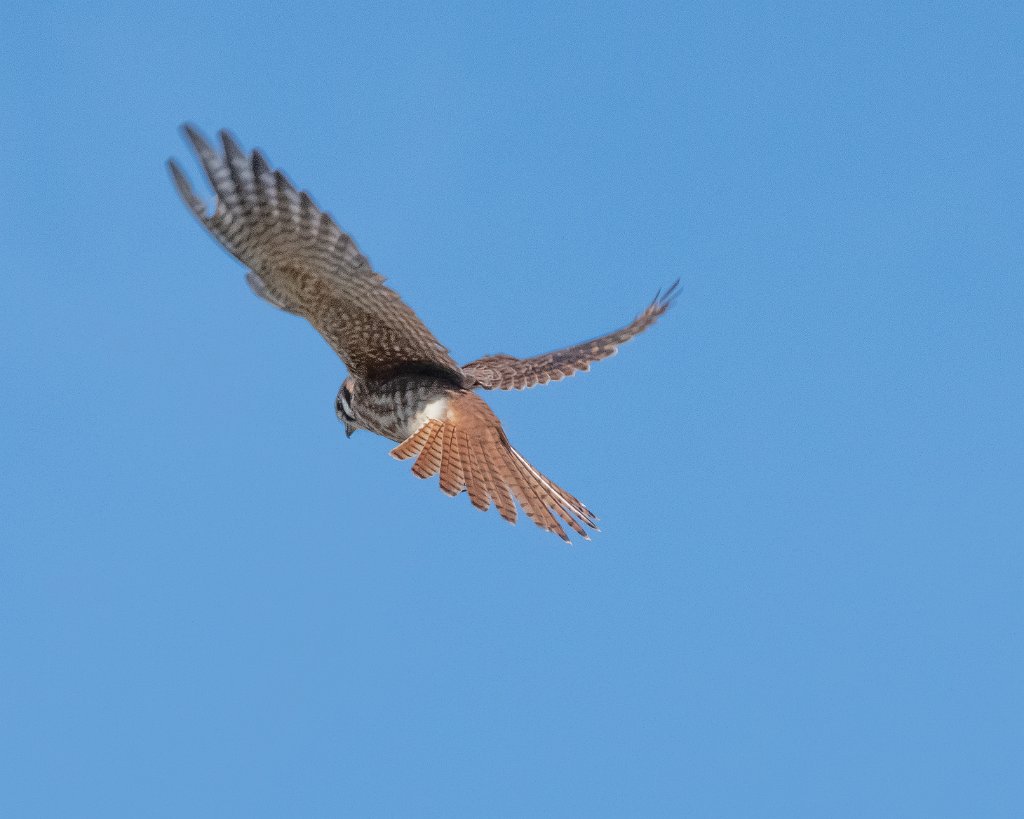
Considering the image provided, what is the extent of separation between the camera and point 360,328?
748 centimetres

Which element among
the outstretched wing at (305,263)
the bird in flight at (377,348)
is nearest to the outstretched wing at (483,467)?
the bird in flight at (377,348)

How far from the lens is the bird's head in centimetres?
849

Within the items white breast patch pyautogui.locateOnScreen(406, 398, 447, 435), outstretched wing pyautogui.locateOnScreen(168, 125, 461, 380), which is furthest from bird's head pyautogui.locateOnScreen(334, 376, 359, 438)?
white breast patch pyautogui.locateOnScreen(406, 398, 447, 435)

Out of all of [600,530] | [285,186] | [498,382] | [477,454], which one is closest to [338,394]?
[498,382]

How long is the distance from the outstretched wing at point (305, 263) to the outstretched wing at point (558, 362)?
0.95m

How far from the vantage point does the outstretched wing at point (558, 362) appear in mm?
8805

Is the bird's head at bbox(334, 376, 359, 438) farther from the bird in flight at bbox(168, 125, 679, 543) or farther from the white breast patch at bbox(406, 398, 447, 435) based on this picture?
the white breast patch at bbox(406, 398, 447, 435)

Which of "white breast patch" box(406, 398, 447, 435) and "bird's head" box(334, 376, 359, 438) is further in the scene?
"bird's head" box(334, 376, 359, 438)

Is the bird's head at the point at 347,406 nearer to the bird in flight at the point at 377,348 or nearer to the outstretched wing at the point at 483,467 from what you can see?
the bird in flight at the point at 377,348

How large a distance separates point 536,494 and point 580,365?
1.73m

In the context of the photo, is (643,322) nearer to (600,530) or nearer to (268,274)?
(600,530)

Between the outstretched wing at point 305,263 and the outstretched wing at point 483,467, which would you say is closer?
the outstretched wing at point 305,263

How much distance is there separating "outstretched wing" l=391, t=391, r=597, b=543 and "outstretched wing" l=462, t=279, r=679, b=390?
921mm

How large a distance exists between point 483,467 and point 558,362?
5.77ft
